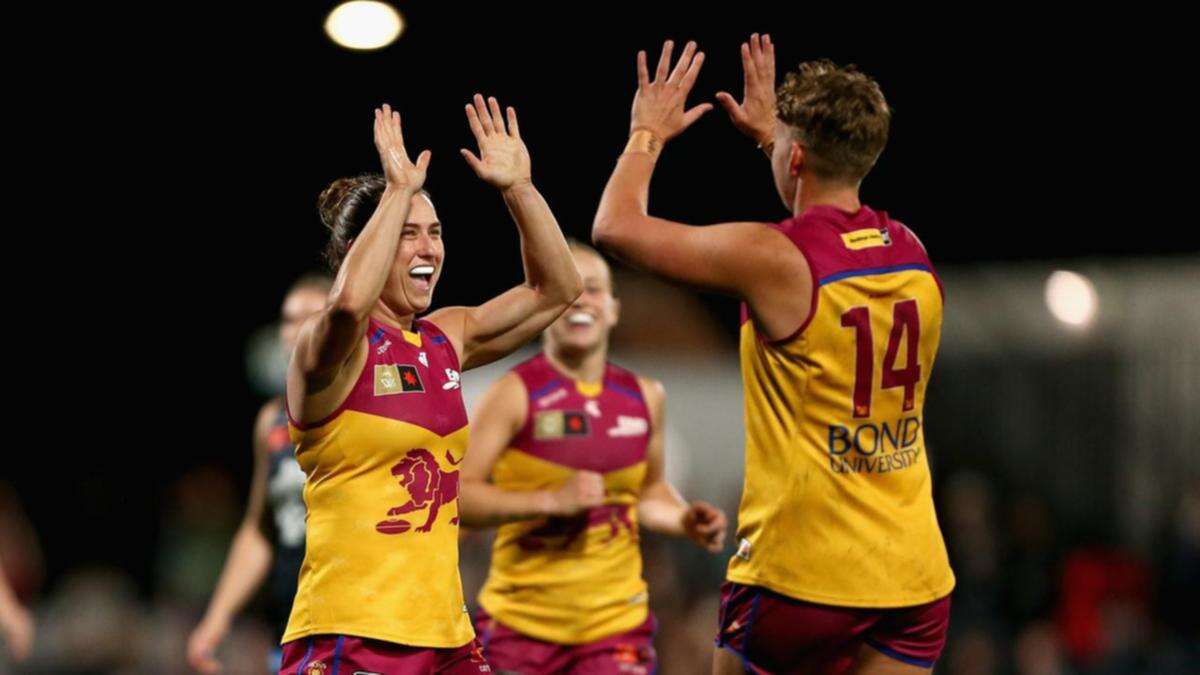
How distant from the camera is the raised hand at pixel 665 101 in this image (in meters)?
4.31

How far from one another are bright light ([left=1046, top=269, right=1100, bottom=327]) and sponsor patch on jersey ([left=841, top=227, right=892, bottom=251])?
8.84 meters

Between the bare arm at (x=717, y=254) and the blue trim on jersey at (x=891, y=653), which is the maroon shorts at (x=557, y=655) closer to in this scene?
the blue trim on jersey at (x=891, y=653)

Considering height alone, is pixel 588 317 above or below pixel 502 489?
above

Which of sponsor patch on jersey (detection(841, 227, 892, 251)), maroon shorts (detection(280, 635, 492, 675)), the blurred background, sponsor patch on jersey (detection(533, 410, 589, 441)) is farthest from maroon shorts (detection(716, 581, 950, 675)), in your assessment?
the blurred background

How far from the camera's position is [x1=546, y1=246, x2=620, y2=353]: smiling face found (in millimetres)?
6039

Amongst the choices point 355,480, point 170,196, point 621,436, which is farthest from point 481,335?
point 170,196

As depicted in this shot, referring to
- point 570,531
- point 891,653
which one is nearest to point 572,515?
point 570,531

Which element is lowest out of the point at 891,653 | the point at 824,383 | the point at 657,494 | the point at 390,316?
the point at 891,653

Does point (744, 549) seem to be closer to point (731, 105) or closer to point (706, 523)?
point (706, 523)

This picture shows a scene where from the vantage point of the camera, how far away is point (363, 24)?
427 inches

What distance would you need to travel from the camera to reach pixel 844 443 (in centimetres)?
414

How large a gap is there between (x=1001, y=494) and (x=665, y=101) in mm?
8153

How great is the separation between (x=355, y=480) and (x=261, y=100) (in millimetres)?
9363

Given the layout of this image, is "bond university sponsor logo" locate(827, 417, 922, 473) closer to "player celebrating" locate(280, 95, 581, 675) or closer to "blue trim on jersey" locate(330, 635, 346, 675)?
"player celebrating" locate(280, 95, 581, 675)
